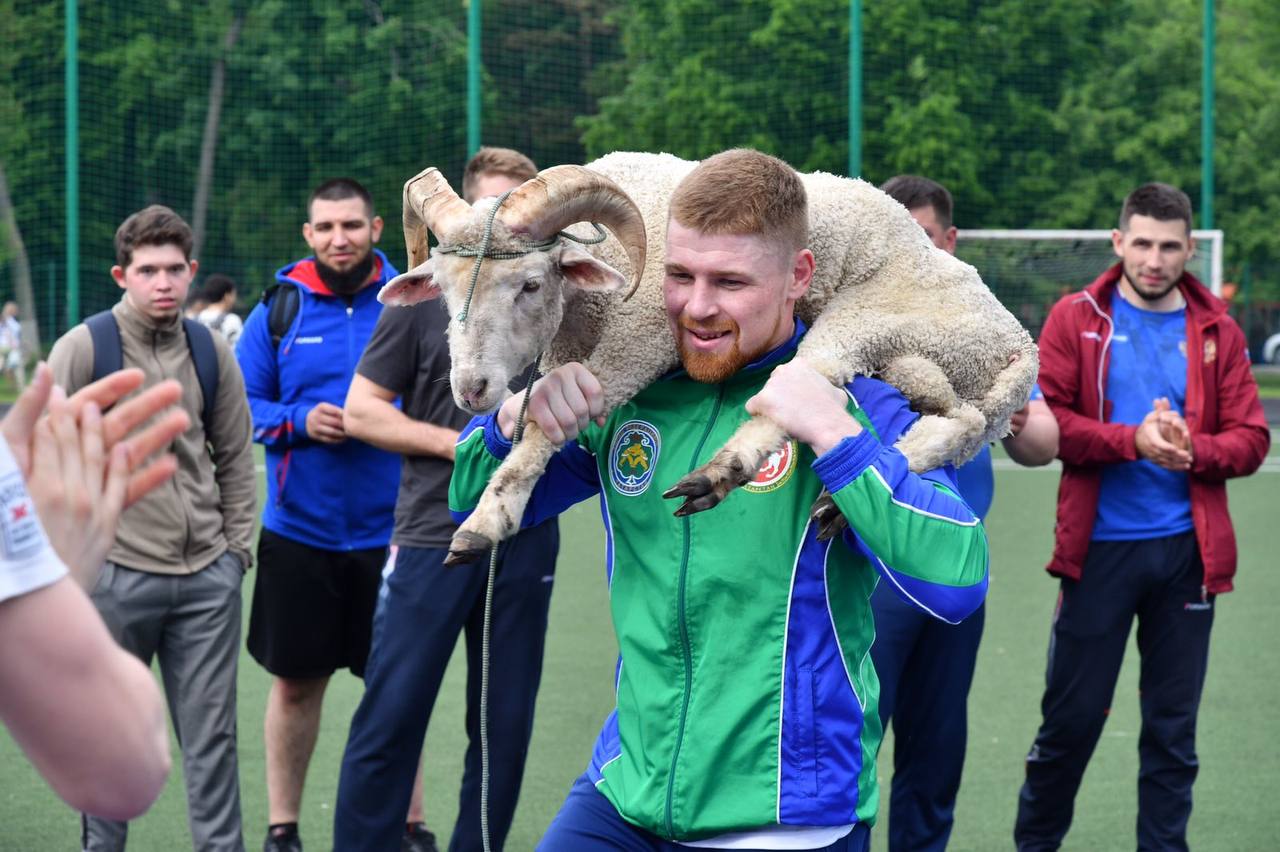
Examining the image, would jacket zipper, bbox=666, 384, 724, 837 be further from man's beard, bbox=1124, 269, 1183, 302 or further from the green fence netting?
the green fence netting

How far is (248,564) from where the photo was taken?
5.68 m

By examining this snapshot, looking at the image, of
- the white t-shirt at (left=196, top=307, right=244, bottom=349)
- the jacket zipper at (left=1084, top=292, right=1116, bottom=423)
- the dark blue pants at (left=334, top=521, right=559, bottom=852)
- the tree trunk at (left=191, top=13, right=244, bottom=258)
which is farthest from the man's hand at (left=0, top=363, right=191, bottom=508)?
the tree trunk at (left=191, top=13, right=244, bottom=258)

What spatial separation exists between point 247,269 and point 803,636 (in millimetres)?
26942

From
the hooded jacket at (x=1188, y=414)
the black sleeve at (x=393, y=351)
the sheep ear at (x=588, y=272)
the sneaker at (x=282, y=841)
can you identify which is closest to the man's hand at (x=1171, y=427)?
the hooded jacket at (x=1188, y=414)

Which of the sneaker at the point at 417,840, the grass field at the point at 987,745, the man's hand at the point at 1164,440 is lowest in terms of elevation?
the grass field at the point at 987,745

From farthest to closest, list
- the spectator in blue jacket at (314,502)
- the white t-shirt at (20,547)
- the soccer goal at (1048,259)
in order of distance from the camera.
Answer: the soccer goal at (1048,259)
the spectator in blue jacket at (314,502)
the white t-shirt at (20,547)

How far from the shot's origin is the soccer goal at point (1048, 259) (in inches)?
840

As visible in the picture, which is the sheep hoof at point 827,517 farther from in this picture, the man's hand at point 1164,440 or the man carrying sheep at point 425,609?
the man's hand at point 1164,440

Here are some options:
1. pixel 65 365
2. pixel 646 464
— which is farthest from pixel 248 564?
pixel 646 464

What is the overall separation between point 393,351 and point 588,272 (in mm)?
2353

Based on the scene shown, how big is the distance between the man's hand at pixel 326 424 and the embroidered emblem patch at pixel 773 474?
10.1 ft

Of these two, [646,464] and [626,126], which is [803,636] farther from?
[626,126]

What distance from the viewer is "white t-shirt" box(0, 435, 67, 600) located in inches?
62.7

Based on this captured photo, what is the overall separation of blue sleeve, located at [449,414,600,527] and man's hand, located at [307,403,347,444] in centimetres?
251
